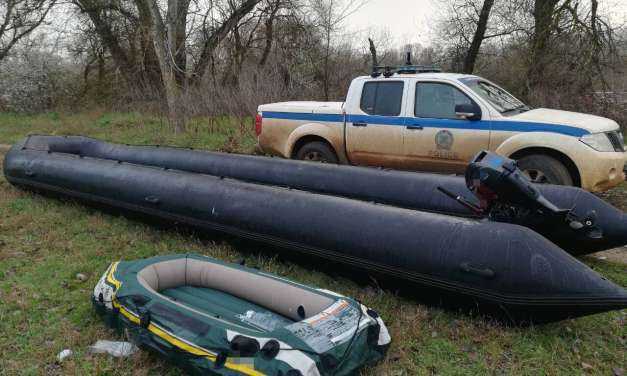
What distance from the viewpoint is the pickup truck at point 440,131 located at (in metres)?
5.90

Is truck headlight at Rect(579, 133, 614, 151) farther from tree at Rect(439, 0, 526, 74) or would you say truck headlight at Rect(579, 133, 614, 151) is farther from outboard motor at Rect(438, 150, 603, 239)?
tree at Rect(439, 0, 526, 74)

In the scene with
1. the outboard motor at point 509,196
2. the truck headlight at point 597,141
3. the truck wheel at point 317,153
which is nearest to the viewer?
the outboard motor at point 509,196

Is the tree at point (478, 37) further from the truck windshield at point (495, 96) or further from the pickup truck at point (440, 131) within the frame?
the truck windshield at point (495, 96)

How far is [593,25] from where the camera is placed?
494 inches

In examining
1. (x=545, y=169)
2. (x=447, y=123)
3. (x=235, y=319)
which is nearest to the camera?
(x=235, y=319)

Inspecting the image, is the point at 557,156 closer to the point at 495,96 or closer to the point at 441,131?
the point at 495,96

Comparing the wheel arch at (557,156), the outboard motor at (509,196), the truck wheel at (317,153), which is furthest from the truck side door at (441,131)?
the outboard motor at (509,196)

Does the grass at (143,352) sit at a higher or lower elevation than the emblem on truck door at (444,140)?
lower

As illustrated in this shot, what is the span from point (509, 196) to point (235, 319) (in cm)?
245

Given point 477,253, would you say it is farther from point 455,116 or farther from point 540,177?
point 455,116

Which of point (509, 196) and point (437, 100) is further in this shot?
point (437, 100)

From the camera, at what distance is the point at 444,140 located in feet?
22.0

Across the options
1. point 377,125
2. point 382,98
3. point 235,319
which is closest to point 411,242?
point 235,319

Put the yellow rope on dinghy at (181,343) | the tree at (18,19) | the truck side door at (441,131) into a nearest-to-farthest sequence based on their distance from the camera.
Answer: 1. the yellow rope on dinghy at (181,343)
2. the truck side door at (441,131)
3. the tree at (18,19)
